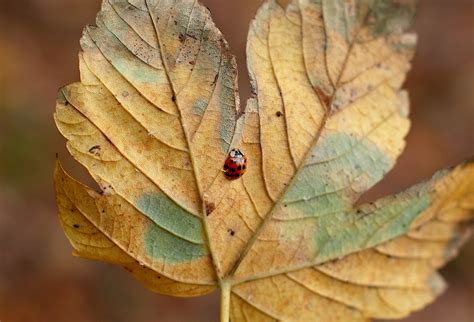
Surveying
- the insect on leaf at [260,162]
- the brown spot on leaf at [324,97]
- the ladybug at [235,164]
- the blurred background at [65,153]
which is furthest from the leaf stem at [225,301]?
the blurred background at [65,153]

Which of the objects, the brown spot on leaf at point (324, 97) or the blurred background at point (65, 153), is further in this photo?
the blurred background at point (65, 153)

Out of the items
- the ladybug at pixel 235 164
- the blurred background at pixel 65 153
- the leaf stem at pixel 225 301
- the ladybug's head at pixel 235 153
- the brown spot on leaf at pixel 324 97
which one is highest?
the blurred background at pixel 65 153

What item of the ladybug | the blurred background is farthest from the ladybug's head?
the blurred background

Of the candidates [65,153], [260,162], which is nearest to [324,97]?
[260,162]

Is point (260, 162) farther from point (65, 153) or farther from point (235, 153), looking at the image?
point (65, 153)

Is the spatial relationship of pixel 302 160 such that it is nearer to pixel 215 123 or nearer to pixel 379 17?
pixel 215 123

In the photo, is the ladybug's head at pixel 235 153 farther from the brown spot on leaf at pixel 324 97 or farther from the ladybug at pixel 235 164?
the brown spot on leaf at pixel 324 97
